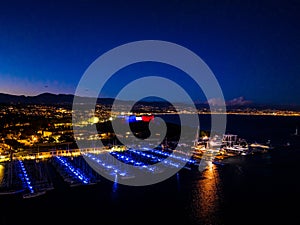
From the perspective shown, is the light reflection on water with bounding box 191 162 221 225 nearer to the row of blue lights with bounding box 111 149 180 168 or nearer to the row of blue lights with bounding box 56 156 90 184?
the row of blue lights with bounding box 111 149 180 168

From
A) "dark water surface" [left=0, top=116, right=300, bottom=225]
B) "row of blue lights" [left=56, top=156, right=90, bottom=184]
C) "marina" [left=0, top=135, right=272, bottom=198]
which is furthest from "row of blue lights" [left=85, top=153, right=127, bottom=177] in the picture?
"row of blue lights" [left=56, top=156, right=90, bottom=184]

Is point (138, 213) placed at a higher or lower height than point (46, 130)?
lower

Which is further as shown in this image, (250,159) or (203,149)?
(203,149)

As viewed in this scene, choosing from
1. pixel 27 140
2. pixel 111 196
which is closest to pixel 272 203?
pixel 111 196

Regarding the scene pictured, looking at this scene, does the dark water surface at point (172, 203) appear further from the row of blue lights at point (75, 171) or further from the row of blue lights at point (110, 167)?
the row of blue lights at point (110, 167)

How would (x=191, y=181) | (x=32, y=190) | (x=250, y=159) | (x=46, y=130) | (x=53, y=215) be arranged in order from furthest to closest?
(x=46, y=130) < (x=250, y=159) < (x=191, y=181) < (x=32, y=190) < (x=53, y=215)

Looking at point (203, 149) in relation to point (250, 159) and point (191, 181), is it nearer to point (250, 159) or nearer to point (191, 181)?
point (250, 159)

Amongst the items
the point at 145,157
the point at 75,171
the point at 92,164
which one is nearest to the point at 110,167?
the point at 92,164

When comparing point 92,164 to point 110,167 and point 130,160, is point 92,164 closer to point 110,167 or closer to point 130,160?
point 110,167
